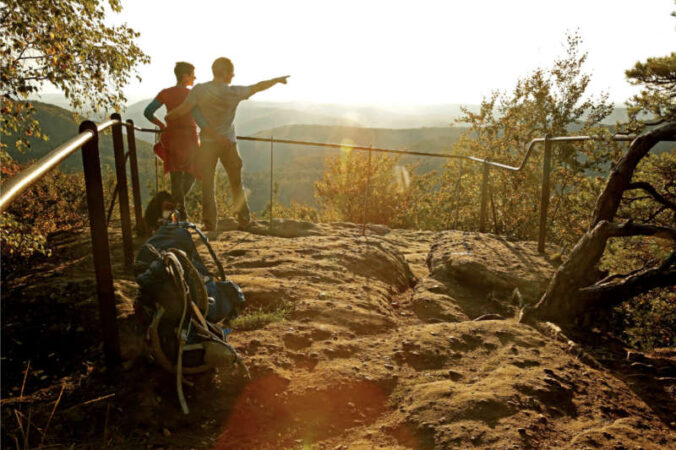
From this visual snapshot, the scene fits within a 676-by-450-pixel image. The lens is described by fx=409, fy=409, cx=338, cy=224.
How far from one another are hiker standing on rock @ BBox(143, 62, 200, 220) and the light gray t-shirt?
220 mm

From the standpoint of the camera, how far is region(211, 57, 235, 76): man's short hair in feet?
17.2

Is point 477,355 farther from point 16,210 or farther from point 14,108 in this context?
point 16,210

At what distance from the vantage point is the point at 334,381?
245 centimetres

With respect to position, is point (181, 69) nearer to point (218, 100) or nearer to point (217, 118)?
point (218, 100)

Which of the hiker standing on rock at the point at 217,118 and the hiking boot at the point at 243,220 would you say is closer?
the hiker standing on rock at the point at 217,118

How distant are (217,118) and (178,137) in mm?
593

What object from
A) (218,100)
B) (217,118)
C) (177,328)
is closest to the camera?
(177,328)

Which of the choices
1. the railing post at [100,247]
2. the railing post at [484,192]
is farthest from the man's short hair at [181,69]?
the railing post at [484,192]

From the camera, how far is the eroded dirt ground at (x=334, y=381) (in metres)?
2.01

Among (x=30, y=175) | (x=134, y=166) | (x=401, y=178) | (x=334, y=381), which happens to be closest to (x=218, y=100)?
(x=134, y=166)

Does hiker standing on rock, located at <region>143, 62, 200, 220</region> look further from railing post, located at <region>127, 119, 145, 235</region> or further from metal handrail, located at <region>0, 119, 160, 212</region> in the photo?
metal handrail, located at <region>0, 119, 160, 212</region>

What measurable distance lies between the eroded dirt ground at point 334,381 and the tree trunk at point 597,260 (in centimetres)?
29

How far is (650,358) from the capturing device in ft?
9.57

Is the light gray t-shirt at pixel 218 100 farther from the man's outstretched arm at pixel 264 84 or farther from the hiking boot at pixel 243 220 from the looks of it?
the hiking boot at pixel 243 220
